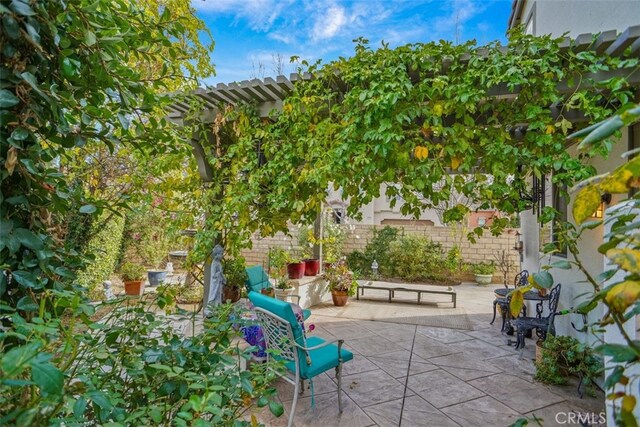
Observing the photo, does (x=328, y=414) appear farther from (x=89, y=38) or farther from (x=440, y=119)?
(x=89, y=38)

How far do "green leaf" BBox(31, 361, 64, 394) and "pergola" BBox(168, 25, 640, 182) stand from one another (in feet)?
5.17

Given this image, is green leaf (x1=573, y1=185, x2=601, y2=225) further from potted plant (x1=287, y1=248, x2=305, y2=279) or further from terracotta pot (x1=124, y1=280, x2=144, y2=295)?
terracotta pot (x1=124, y1=280, x2=144, y2=295)

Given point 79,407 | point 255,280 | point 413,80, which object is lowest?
point 255,280

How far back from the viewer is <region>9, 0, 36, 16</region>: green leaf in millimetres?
851

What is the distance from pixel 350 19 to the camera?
4.07m

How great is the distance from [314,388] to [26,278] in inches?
111

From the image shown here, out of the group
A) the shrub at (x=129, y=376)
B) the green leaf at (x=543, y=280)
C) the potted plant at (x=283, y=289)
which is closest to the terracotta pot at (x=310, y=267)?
the potted plant at (x=283, y=289)

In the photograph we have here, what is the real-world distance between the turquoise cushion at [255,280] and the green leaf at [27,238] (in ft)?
12.2

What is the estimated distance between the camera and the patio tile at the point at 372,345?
4082 millimetres

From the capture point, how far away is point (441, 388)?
3.15 metres

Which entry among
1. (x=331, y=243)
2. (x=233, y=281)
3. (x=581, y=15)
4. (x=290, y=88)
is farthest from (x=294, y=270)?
(x=581, y=15)

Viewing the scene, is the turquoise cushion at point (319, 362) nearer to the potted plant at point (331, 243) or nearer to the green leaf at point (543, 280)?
the green leaf at point (543, 280)

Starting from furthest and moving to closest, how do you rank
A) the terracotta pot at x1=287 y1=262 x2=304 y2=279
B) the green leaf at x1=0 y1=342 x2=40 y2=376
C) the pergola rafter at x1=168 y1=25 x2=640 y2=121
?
the terracotta pot at x1=287 y1=262 x2=304 y2=279 → the pergola rafter at x1=168 y1=25 x2=640 y2=121 → the green leaf at x1=0 y1=342 x2=40 y2=376

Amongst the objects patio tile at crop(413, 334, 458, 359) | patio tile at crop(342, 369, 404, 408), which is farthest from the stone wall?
patio tile at crop(342, 369, 404, 408)
